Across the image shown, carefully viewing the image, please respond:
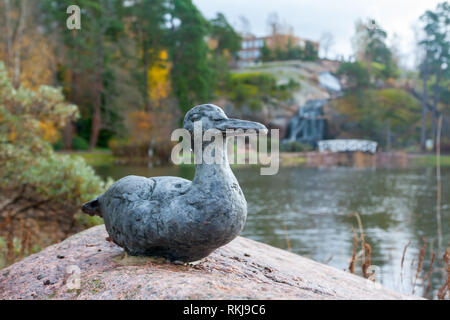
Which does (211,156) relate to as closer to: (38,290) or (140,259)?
(140,259)

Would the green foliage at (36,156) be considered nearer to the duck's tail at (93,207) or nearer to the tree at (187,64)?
the duck's tail at (93,207)

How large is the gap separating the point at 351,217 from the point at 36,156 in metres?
8.04

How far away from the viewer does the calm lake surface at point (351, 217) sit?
8.25 metres

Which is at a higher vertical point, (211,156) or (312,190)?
(211,156)

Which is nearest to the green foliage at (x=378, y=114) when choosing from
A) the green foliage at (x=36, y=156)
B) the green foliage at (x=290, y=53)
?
the green foliage at (x=290, y=53)

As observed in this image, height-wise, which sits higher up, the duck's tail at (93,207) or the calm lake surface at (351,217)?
the duck's tail at (93,207)

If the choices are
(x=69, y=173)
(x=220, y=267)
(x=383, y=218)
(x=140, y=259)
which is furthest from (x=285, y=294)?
(x=383, y=218)

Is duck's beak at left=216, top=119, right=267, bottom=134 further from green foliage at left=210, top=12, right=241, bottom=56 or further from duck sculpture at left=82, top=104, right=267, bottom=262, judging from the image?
green foliage at left=210, top=12, right=241, bottom=56

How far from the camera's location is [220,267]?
354 cm

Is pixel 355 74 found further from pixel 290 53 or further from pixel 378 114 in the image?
pixel 290 53

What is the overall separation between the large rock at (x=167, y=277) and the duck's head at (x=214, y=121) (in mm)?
1012

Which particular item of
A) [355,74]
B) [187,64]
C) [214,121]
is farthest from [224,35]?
[214,121]

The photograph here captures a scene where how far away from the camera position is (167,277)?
2840 mm
